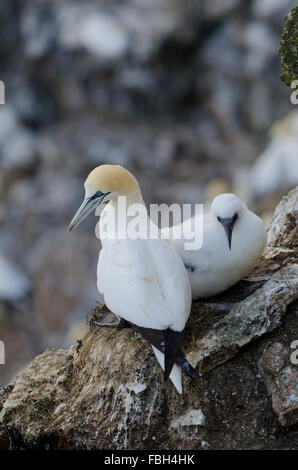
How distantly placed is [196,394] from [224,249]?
1.02 meters

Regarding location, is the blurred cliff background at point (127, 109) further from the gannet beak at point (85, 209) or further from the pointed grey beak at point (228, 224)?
the gannet beak at point (85, 209)

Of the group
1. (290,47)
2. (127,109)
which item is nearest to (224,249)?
(290,47)

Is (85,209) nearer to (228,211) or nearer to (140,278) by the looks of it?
(140,278)

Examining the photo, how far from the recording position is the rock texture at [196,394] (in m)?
3.44

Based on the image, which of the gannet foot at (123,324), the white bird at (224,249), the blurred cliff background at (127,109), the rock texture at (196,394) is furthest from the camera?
the blurred cliff background at (127,109)

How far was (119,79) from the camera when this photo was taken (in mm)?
14586

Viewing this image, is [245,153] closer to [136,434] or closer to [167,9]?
[167,9]

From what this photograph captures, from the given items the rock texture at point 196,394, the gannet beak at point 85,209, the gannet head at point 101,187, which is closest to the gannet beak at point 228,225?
the rock texture at point 196,394

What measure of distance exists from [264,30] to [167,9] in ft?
7.15

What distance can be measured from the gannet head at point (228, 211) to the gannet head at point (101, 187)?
23.3 inches

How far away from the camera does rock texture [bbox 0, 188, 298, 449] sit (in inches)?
136

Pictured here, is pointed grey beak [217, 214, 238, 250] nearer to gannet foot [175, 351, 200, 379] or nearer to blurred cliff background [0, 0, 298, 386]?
gannet foot [175, 351, 200, 379]

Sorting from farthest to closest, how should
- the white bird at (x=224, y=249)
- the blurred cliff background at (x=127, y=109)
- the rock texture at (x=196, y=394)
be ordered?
the blurred cliff background at (x=127, y=109), the white bird at (x=224, y=249), the rock texture at (x=196, y=394)

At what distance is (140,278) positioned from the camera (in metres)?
3.71
